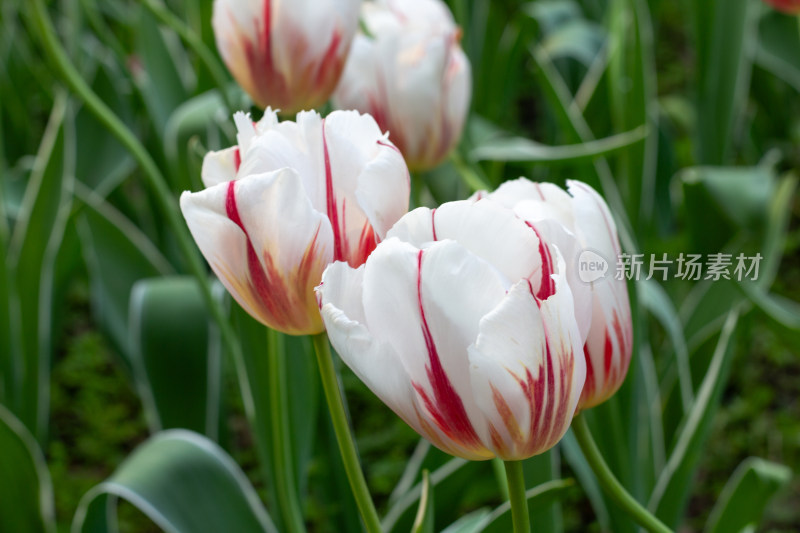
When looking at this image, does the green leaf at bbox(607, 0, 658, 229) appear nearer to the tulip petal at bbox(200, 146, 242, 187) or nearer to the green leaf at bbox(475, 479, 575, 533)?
the green leaf at bbox(475, 479, 575, 533)

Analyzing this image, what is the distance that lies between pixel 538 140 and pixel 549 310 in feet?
6.04

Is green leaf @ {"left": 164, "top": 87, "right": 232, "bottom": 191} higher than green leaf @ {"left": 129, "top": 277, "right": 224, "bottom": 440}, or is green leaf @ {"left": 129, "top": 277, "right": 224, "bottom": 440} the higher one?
green leaf @ {"left": 164, "top": 87, "right": 232, "bottom": 191}

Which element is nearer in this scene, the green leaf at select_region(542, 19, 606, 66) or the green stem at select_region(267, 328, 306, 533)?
the green stem at select_region(267, 328, 306, 533)

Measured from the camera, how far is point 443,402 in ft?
1.23

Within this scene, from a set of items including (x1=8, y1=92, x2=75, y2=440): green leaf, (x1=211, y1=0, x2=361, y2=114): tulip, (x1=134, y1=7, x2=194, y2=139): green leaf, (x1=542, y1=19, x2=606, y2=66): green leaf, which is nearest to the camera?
(x1=211, y1=0, x2=361, y2=114): tulip

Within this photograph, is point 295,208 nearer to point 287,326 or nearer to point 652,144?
point 287,326

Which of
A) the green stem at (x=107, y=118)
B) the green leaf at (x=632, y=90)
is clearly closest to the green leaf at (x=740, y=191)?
the green leaf at (x=632, y=90)

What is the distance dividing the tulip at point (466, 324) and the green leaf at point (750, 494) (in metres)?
0.44

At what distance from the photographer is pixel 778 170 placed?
72.0 inches

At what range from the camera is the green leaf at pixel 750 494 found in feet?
2.47

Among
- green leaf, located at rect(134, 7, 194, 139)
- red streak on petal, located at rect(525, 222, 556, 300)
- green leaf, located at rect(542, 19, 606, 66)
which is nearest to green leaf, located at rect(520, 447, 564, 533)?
red streak on petal, located at rect(525, 222, 556, 300)

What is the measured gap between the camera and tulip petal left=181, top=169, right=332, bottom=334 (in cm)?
40

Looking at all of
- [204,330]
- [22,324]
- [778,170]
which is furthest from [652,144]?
[22,324]

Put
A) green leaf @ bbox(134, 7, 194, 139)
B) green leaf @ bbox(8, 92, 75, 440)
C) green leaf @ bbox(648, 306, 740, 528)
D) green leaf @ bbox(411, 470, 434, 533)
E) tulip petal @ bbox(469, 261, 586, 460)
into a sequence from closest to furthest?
tulip petal @ bbox(469, 261, 586, 460)
green leaf @ bbox(411, 470, 434, 533)
green leaf @ bbox(648, 306, 740, 528)
green leaf @ bbox(8, 92, 75, 440)
green leaf @ bbox(134, 7, 194, 139)
